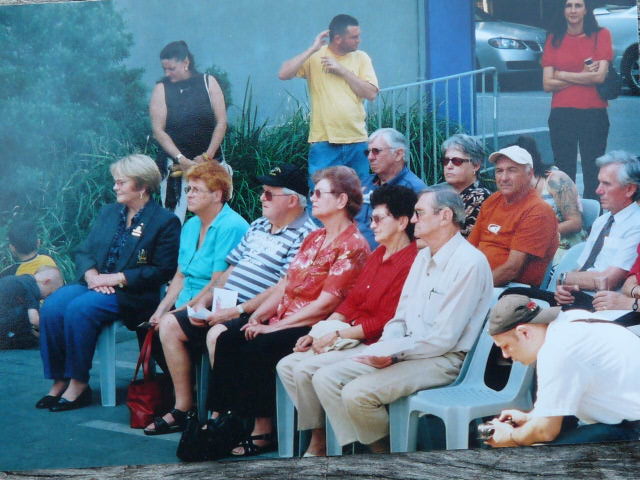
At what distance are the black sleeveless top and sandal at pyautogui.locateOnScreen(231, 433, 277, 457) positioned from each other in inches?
63.1

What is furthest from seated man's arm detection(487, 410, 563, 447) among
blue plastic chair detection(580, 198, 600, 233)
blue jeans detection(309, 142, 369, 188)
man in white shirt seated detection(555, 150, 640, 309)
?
blue jeans detection(309, 142, 369, 188)

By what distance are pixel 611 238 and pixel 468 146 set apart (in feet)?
2.92

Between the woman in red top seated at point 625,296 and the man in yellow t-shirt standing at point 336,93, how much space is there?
1376 millimetres

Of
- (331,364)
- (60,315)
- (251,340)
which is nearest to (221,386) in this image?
(251,340)

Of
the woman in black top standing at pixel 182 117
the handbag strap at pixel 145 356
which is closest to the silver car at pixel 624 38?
the woman in black top standing at pixel 182 117

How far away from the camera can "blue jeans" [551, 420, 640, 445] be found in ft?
15.8

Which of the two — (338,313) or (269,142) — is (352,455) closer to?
(338,313)

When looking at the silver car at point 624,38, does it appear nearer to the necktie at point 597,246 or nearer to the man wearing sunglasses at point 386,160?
the necktie at point 597,246

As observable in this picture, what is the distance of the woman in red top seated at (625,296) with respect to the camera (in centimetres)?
512

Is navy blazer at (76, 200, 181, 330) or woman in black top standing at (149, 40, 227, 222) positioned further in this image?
navy blazer at (76, 200, 181, 330)

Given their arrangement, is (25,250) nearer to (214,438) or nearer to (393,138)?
(214,438)

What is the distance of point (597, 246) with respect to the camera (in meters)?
5.27

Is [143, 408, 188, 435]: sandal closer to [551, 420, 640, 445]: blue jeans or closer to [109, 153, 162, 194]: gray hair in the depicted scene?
[109, 153, 162, 194]: gray hair

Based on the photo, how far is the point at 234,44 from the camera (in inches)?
220
